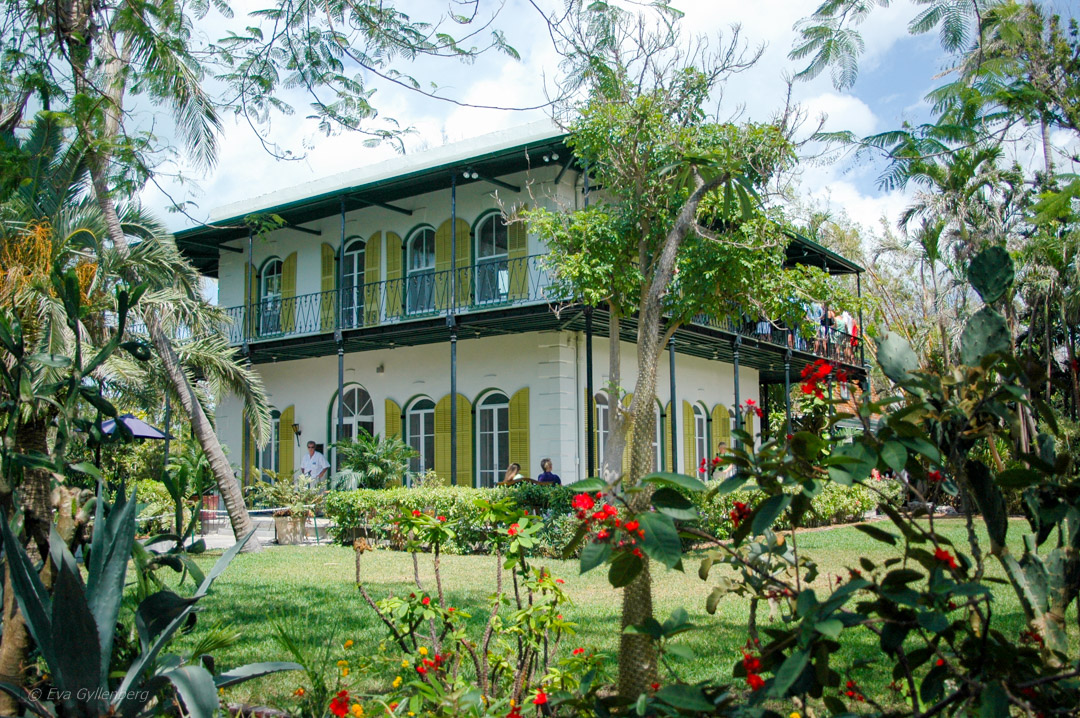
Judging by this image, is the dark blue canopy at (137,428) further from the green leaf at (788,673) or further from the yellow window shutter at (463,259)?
the green leaf at (788,673)

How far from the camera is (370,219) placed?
1650cm

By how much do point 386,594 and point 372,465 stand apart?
20.9ft

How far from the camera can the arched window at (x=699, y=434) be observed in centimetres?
1723

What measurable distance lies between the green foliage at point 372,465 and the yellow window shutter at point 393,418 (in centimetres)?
237

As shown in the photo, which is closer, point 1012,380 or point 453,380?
point 1012,380

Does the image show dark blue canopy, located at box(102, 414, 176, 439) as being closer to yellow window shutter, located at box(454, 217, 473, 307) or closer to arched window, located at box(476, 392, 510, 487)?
arched window, located at box(476, 392, 510, 487)

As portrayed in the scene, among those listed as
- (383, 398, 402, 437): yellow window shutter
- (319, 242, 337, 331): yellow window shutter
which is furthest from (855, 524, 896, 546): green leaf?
(319, 242, 337, 331): yellow window shutter

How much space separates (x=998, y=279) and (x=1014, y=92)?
3.83 metres

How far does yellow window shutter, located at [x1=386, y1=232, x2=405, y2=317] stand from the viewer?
1578cm

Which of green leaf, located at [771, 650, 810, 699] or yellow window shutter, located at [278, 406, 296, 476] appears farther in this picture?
yellow window shutter, located at [278, 406, 296, 476]

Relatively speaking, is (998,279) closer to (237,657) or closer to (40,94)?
(237,657)

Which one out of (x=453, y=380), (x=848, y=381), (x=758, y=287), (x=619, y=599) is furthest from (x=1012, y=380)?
Answer: (x=453, y=380)

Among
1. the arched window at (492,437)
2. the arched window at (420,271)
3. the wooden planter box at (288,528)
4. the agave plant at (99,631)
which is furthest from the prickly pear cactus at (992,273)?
the arched window at (420,271)

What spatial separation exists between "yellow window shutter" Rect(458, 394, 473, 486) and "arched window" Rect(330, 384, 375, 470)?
2.16 m
